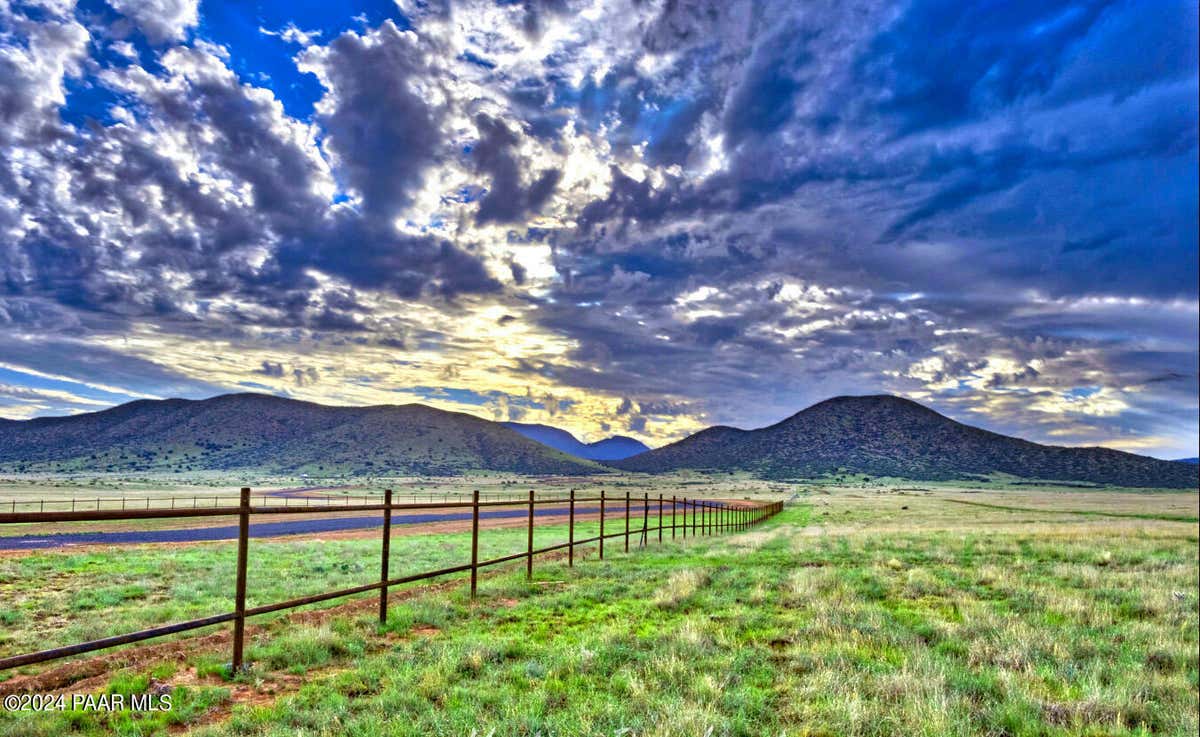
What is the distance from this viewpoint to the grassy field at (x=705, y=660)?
557 cm

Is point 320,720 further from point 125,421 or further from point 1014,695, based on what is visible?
point 125,421

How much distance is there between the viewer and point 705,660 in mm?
7297

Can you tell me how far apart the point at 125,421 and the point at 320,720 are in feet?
514

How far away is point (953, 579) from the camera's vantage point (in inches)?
545

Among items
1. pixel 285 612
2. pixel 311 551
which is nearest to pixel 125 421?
pixel 311 551

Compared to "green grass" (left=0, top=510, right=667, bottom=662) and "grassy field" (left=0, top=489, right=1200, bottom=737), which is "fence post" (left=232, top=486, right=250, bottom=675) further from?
"green grass" (left=0, top=510, right=667, bottom=662)

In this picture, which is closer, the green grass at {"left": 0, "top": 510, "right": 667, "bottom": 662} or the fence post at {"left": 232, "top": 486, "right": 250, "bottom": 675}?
the fence post at {"left": 232, "top": 486, "right": 250, "bottom": 675}

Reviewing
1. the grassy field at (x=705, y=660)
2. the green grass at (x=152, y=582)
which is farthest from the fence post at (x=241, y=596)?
the green grass at (x=152, y=582)

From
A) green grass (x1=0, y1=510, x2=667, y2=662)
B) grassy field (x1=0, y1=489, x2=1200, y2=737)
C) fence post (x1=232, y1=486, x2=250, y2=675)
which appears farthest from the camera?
green grass (x1=0, y1=510, x2=667, y2=662)

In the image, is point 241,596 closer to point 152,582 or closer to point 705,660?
point 705,660

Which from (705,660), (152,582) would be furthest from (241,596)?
(152,582)

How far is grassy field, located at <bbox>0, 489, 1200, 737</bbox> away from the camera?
557 centimetres

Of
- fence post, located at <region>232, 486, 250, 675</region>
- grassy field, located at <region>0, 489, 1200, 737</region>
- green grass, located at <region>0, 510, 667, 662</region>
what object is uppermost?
fence post, located at <region>232, 486, 250, 675</region>

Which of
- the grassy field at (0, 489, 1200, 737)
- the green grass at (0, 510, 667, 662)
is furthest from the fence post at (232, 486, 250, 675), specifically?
the green grass at (0, 510, 667, 662)
